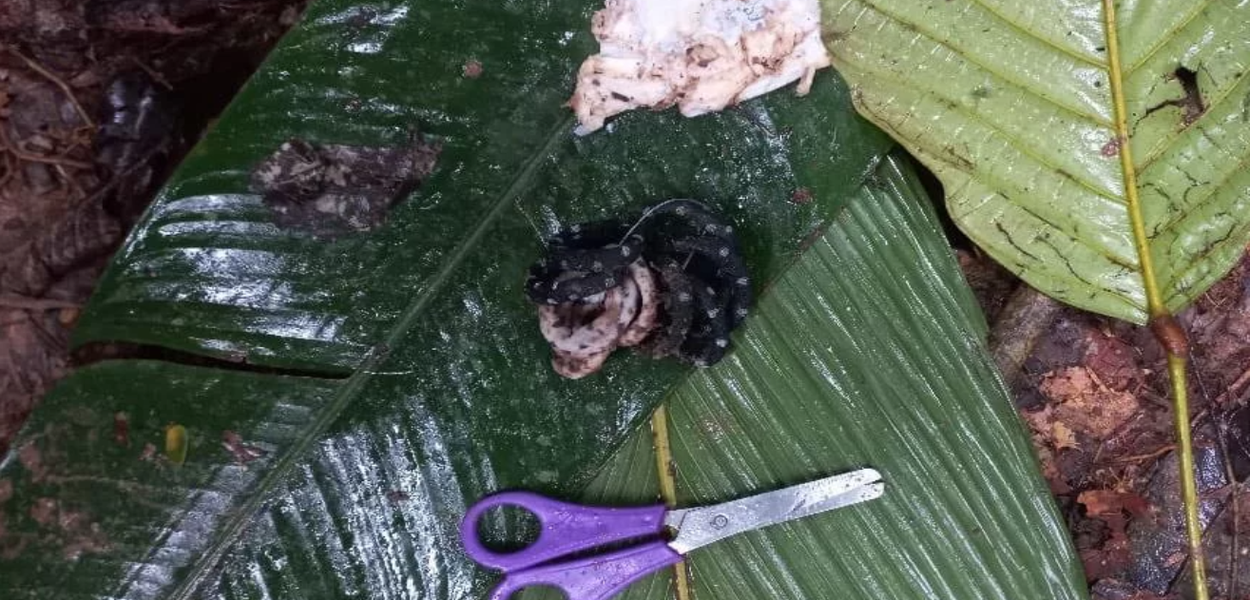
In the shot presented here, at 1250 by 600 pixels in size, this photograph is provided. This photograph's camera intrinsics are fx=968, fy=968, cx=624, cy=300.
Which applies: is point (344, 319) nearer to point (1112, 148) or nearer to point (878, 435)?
point (878, 435)

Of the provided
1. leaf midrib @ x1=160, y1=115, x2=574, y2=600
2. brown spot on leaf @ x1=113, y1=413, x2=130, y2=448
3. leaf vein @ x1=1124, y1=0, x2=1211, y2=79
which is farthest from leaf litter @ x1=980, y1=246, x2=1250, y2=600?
brown spot on leaf @ x1=113, y1=413, x2=130, y2=448

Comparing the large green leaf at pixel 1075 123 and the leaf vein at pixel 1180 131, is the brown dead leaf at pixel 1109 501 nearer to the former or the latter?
the large green leaf at pixel 1075 123

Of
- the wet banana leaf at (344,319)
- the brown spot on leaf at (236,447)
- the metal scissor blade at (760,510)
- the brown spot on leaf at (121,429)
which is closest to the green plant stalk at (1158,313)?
the wet banana leaf at (344,319)

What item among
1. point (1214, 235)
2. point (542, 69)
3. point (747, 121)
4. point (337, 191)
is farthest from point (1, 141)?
point (1214, 235)

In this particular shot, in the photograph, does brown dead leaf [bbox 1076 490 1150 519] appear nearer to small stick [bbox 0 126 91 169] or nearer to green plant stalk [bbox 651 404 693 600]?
green plant stalk [bbox 651 404 693 600]

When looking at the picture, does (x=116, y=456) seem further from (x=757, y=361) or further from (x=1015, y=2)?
(x=1015, y=2)

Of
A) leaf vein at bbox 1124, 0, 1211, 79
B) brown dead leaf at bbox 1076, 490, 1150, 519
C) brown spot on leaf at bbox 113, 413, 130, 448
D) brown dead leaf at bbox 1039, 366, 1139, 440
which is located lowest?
brown dead leaf at bbox 1076, 490, 1150, 519
